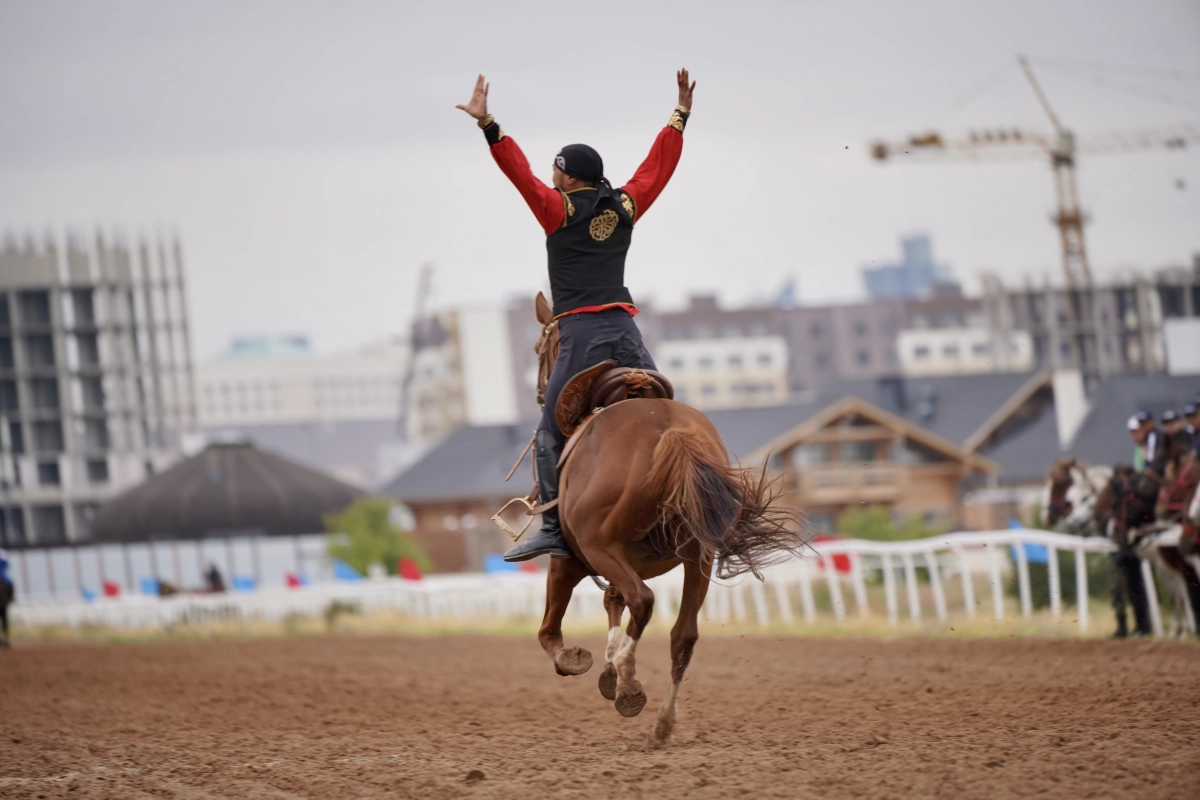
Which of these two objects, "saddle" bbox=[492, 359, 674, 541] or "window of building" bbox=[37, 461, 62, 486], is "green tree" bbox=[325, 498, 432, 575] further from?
"window of building" bbox=[37, 461, 62, 486]

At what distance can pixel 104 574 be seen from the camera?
238 feet

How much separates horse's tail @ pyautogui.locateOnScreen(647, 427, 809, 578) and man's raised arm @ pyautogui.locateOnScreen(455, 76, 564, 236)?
148cm

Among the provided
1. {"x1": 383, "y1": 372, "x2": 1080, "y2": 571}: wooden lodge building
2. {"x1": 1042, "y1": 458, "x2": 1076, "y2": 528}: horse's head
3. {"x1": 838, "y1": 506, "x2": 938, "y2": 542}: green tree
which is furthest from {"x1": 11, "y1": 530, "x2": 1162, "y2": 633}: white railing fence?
{"x1": 383, "y1": 372, "x2": 1080, "y2": 571}: wooden lodge building

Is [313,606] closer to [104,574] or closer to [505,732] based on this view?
[505,732]

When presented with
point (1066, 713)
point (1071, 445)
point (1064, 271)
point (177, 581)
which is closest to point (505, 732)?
point (1066, 713)

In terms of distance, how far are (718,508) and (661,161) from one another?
236 centimetres

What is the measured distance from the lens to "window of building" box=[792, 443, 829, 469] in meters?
65.7

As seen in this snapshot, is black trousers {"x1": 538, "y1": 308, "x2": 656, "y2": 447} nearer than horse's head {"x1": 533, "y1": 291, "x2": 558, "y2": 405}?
Yes

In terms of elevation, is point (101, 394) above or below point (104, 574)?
above

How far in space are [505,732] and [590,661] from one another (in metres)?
1.78

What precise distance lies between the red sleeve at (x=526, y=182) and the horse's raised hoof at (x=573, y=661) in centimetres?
232

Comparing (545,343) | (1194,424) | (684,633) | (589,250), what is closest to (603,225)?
(589,250)

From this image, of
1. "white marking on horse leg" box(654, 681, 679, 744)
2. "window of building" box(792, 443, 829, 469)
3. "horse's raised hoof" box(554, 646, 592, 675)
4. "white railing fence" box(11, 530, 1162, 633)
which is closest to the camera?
"horse's raised hoof" box(554, 646, 592, 675)

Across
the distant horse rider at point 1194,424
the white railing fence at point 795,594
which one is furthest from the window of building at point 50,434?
the distant horse rider at point 1194,424
